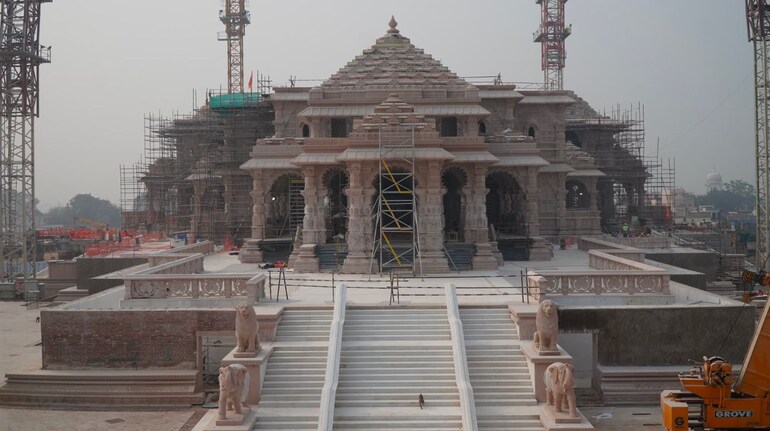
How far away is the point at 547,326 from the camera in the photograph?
1561cm

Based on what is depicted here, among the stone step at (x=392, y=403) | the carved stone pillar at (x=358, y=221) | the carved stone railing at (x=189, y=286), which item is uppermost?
the carved stone pillar at (x=358, y=221)

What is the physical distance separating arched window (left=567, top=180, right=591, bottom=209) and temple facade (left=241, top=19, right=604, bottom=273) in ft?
0.94

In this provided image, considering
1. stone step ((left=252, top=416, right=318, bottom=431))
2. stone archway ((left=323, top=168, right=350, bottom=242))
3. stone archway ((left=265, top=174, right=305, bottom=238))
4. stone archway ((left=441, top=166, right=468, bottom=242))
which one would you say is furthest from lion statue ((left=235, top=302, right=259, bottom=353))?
stone archway ((left=265, top=174, right=305, bottom=238))

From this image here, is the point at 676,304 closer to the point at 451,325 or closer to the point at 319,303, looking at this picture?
the point at 451,325

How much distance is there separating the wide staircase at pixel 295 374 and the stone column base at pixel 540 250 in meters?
16.1

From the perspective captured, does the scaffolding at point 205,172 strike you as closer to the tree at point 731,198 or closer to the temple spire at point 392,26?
the temple spire at point 392,26

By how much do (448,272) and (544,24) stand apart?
5938 cm

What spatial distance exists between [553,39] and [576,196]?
33464 millimetres

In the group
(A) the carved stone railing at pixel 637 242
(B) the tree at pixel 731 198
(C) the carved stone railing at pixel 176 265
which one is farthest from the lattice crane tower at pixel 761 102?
(B) the tree at pixel 731 198

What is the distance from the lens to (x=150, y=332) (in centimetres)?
1814

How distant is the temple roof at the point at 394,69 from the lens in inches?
1476

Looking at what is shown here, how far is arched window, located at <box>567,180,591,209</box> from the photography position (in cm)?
4775

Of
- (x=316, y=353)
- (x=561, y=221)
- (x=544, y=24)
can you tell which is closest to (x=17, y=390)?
(x=316, y=353)

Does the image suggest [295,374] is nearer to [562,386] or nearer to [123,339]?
[123,339]
